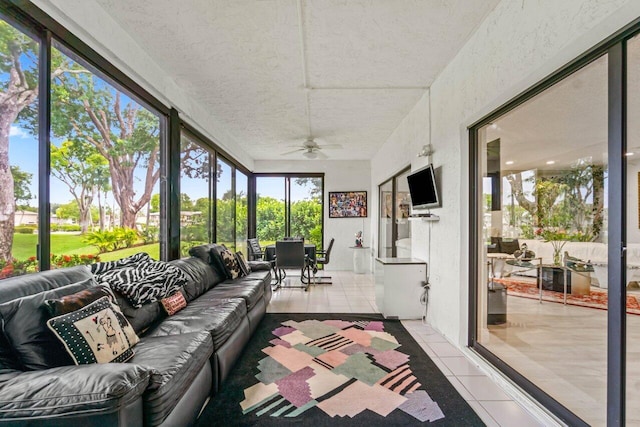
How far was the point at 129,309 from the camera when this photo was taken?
6.63ft

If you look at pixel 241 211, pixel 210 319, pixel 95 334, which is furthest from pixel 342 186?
pixel 95 334

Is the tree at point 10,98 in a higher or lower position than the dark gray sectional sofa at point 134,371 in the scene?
higher

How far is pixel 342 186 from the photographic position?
7570mm

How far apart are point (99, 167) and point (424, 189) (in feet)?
10.7

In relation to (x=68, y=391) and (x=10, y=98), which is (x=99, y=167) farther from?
(x=68, y=391)

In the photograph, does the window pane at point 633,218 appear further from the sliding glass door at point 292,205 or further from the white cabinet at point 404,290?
the sliding glass door at point 292,205

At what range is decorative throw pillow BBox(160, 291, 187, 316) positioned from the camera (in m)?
2.37

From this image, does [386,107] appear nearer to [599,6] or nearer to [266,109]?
[266,109]

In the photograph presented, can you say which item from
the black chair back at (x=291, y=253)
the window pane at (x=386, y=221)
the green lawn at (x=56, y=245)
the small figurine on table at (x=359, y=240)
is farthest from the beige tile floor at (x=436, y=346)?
the green lawn at (x=56, y=245)

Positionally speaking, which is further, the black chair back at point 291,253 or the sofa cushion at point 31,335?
the black chair back at point 291,253

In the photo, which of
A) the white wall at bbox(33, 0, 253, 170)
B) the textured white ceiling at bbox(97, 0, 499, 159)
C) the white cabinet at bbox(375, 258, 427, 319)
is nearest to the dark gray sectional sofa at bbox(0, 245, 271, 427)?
the white wall at bbox(33, 0, 253, 170)

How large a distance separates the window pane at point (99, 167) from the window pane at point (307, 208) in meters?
4.50

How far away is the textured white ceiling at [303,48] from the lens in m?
2.18

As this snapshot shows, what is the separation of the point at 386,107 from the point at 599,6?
109 inches
